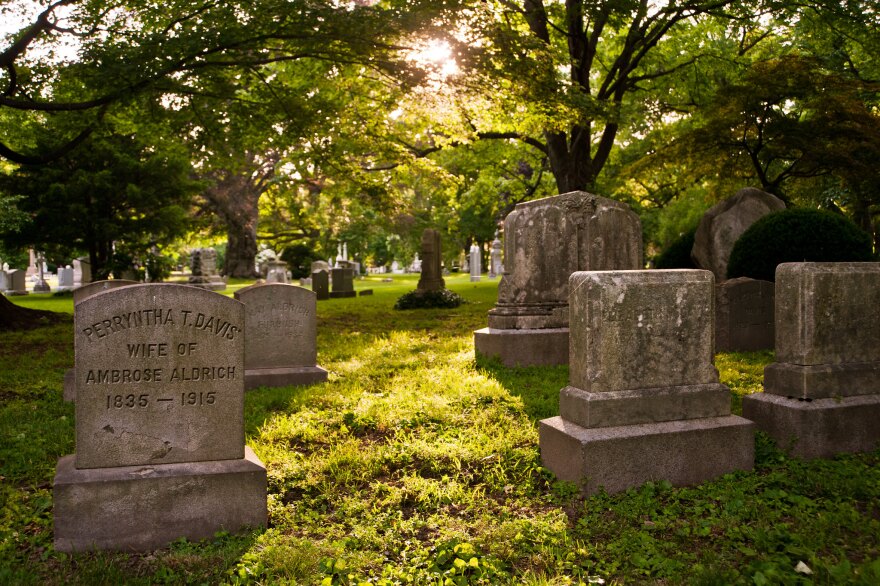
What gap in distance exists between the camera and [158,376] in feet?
12.7

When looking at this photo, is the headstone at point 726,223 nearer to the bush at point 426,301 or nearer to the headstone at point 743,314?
the headstone at point 743,314

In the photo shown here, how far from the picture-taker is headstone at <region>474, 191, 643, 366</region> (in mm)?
8469

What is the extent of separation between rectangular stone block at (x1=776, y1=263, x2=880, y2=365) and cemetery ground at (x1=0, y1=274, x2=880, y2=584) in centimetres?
83

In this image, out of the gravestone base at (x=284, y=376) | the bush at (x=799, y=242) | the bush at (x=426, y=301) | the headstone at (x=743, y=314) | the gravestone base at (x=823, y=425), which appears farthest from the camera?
the bush at (x=426, y=301)

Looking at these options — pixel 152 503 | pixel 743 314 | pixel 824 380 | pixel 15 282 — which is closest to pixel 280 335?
pixel 152 503

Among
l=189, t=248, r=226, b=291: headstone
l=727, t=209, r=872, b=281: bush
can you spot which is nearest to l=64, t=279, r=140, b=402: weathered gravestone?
l=727, t=209, r=872, b=281: bush

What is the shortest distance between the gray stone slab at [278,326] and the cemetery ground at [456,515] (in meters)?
1.36

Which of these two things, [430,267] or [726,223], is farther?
[430,267]

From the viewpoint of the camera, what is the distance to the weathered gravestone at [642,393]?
434cm

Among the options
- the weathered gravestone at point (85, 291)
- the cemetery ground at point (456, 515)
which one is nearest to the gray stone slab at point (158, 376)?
the cemetery ground at point (456, 515)

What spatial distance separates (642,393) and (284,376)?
480cm

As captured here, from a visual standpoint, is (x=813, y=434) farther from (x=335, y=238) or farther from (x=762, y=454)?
(x=335, y=238)

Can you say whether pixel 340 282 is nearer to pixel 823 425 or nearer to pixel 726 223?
pixel 726 223

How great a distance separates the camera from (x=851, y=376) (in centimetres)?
502
